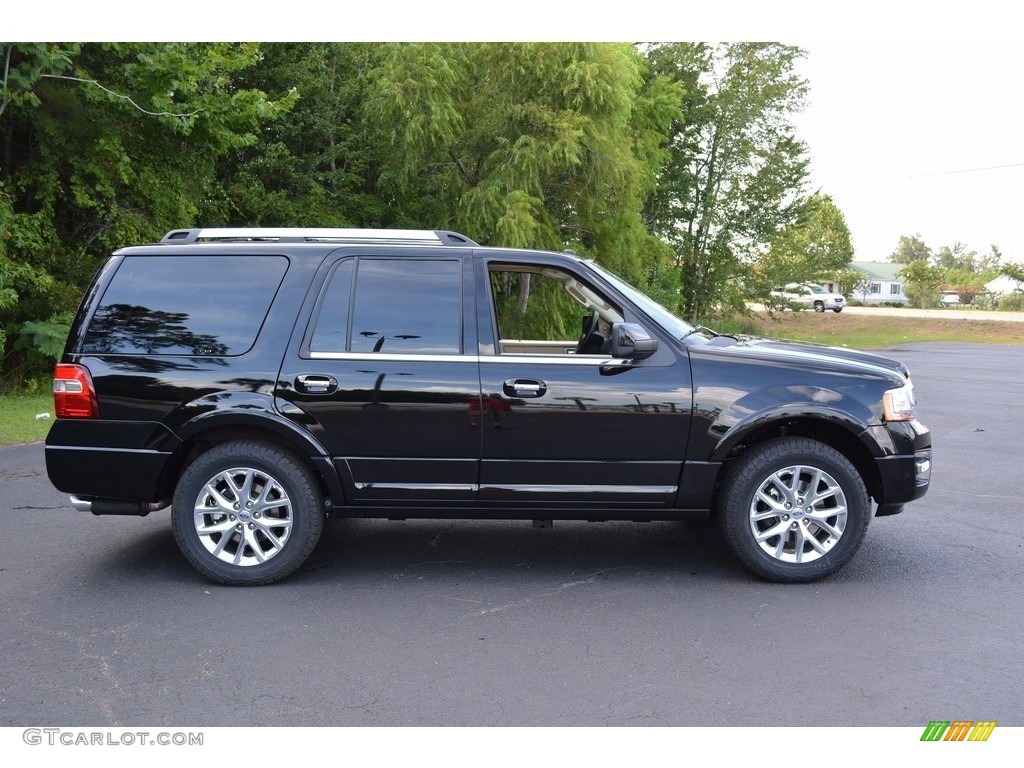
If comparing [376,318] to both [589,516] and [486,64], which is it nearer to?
[589,516]

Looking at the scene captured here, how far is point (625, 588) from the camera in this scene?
5309 mm

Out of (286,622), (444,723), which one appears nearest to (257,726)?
(444,723)

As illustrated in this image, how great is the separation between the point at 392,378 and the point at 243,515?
118 cm

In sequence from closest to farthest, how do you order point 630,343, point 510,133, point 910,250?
point 630,343 < point 510,133 < point 910,250

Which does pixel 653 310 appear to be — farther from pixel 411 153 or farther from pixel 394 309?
pixel 411 153

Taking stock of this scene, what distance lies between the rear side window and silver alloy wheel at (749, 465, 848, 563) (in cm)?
315

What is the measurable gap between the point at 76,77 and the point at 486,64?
10257 mm

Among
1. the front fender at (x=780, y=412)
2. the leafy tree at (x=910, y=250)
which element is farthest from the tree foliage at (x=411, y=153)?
the leafy tree at (x=910, y=250)

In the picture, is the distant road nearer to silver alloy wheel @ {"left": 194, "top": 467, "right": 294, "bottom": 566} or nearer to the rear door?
the rear door

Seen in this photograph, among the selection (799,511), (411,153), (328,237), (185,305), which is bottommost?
(799,511)

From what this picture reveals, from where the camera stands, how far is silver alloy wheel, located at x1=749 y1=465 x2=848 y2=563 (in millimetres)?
5305

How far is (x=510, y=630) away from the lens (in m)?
4.65

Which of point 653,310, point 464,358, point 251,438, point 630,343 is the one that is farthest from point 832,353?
point 251,438

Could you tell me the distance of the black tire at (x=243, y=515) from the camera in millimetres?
5277
